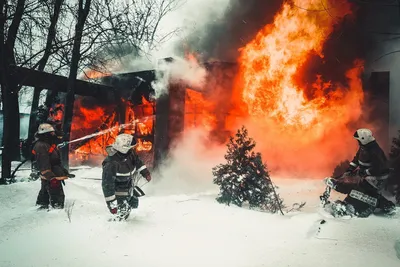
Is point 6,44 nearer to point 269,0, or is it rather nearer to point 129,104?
point 129,104

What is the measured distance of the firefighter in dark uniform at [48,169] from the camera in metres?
5.78

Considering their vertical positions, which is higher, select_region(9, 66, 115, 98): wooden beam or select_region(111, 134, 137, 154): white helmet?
select_region(9, 66, 115, 98): wooden beam

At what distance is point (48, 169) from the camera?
18.9ft

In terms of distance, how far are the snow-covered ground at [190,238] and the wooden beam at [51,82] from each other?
5.88 metres

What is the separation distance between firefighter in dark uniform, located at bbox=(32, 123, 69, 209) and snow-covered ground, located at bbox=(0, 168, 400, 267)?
28cm

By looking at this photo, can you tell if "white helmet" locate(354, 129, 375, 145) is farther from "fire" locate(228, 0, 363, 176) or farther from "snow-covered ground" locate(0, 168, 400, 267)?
"fire" locate(228, 0, 363, 176)

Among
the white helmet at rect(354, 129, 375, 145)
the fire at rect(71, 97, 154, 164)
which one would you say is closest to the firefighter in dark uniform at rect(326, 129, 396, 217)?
the white helmet at rect(354, 129, 375, 145)

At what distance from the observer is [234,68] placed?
14.1 metres

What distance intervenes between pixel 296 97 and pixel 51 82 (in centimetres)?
1071

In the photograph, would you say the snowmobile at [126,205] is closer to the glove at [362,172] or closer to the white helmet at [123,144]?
the white helmet at [123,144]

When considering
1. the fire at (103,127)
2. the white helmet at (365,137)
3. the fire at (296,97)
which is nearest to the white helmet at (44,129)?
the white helmet at (365,137)

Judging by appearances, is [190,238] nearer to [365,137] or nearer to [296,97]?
[365,137]

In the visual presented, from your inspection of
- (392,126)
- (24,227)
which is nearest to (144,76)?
(24,227)

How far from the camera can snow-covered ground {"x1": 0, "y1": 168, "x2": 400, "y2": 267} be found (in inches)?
149
